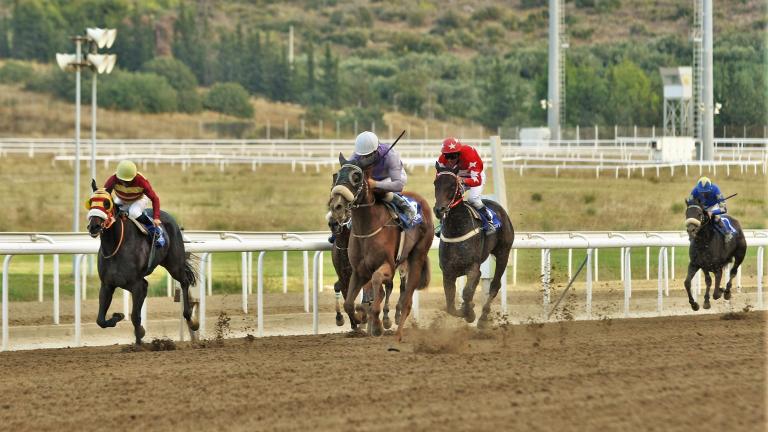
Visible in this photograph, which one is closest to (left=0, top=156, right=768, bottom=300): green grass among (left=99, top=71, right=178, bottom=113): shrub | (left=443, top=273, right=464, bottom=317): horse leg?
(left=443, top=273, right=464, bottom=317): horse leg

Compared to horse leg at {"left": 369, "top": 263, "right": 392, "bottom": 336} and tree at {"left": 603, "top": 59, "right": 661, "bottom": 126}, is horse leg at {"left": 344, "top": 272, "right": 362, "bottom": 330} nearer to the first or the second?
horse leg at {"left": 369, "top": 263, "right": 392, "bottom": 336}

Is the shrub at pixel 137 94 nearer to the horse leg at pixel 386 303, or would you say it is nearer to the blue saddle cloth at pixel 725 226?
the blue saddle cloth at pixel 725 226

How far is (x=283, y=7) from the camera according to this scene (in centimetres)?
12900

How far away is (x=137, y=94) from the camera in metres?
71.9

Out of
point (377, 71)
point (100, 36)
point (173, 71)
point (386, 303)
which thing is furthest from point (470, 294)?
point (377, 71)

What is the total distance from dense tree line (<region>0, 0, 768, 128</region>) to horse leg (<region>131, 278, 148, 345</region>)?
43.5 m

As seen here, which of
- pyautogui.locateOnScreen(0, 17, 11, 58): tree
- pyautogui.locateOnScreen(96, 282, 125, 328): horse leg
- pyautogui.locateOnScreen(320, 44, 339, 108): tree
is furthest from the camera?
pyautogui.locateOnScreen(0, 17, 11, 58): tree

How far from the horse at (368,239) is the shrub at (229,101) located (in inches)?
2540

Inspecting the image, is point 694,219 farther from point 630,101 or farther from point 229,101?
point 229,101

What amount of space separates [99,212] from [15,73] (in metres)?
69.8

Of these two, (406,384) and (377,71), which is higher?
(377,71)

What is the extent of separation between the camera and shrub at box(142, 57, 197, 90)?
7925 centimetres

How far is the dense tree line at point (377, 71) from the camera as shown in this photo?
212 ft

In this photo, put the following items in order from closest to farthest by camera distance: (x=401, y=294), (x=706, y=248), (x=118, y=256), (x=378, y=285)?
(x=378, y=285)
(x=118, y=256)
(x=401, y=294)
(x=706, y=248)
